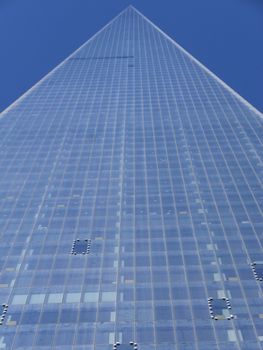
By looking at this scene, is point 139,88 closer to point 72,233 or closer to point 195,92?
point 195,92

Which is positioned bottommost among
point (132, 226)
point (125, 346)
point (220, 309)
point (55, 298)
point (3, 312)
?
point (125, 346)

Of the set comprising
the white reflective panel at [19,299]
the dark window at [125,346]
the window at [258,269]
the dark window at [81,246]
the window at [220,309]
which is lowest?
the dark window at [125,346]

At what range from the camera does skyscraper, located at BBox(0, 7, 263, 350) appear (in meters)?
81.1

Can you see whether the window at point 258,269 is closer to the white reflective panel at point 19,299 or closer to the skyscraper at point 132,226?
the skyscraper at point 132,226

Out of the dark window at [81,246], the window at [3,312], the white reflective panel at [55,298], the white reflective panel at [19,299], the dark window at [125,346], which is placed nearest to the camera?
the dark window at [125,346]

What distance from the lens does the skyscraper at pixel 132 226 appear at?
81125 mm

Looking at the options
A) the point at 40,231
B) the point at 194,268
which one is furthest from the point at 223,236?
the point at 40,231

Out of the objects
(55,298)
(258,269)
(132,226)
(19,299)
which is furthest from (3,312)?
(258,269)

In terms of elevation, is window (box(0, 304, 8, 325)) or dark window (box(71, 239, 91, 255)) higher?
dark window (box(71, 239, 91, 255))

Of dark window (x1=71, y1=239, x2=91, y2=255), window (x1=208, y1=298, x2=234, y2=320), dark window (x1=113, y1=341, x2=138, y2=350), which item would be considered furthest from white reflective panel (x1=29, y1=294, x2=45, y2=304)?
window (x1=208, y1=298, x2=234, y2=320)

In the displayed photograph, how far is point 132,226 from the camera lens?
353 ft

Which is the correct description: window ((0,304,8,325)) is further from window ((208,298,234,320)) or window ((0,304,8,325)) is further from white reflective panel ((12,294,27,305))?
window ((208,298,234,320))

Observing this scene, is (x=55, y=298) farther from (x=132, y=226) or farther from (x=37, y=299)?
(x=132, y=226)

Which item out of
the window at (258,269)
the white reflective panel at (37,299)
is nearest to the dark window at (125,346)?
the white reflective panel at (37,299)
